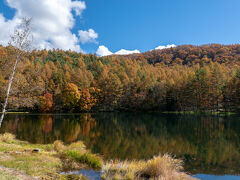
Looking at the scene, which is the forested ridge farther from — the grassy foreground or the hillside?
the hillside

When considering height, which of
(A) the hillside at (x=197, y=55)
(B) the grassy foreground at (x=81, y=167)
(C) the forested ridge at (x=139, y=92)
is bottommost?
(B) the grassy foreground at (x=81, y=167)

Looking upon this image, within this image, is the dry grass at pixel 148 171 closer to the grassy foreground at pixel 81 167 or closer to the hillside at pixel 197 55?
the grassy foreground at pixel 81 167

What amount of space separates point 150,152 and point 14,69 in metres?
13.6

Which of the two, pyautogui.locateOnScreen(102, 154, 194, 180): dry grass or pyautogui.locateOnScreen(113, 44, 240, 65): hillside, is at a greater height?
pyautogui.locateOnScreen(113, 44, 240, 65): hillside

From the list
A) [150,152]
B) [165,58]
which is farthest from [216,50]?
[150,152]

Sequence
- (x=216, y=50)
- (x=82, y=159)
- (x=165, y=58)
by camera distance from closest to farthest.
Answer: (x=82, y=159) → (x=216, y=50) → (x=165, y=58)

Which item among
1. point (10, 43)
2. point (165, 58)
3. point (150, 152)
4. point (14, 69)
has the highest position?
point (165, 58)

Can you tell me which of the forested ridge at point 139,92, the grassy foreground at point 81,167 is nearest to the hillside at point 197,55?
the forested ridge at point 139,92

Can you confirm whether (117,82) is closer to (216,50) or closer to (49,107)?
(49,107)

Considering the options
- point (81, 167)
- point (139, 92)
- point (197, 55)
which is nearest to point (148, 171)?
point (81, 167)

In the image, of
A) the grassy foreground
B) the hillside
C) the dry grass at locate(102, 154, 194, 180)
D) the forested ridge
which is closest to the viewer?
the grassy foreground

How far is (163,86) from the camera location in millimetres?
77688

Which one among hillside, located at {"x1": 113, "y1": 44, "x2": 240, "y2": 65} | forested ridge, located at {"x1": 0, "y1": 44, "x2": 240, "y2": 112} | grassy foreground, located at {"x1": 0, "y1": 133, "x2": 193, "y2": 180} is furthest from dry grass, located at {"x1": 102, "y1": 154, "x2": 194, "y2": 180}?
hillside, located at {"x1": 113, "y1": 44, "x2": 240, "y2": 65}

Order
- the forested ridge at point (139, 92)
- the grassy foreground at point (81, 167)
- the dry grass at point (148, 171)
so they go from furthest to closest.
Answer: the forested ridge at point (139, 92) < the dry grass at point (148, 171) < the grassy foreground at point (81, 167)
